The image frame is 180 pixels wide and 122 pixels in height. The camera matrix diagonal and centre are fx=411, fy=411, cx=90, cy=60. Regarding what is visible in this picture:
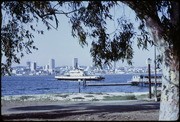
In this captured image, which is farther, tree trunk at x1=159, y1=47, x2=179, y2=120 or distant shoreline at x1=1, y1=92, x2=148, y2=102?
distant shoreline at x1=1, y1=92, x2=148, y2=102

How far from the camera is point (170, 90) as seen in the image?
13.2 metres

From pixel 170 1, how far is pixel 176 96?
312cm

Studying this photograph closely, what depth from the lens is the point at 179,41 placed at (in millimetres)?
12734

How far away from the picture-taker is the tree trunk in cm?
1305

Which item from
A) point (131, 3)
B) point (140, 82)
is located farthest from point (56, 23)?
point (140, 82)

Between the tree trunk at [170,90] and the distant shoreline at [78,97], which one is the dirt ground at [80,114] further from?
the distant shoreline at [78,97]

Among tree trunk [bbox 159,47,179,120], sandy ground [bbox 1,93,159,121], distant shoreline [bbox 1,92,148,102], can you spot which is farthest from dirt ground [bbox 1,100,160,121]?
distant shoreline [bbox 1,92,148,102]

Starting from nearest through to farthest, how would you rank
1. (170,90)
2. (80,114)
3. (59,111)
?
(170,90) → (80,114) → (59,111)

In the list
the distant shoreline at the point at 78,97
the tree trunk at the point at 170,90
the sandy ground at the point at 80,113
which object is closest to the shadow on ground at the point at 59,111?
the sandy ground at the point at 80,113

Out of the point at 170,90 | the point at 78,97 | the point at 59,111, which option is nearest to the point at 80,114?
the point at 59,111

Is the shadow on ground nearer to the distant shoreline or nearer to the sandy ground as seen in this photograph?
the sandy ground

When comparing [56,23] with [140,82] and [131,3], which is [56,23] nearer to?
[131,3]

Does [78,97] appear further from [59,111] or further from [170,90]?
[170,90]

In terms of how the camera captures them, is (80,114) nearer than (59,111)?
Yes
